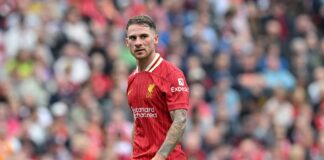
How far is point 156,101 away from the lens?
10891mm

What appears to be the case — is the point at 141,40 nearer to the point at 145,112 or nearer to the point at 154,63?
the point at 154,63

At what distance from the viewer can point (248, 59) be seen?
21109 mm

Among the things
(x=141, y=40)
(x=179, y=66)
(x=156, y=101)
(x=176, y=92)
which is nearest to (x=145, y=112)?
(x=156, y=101)

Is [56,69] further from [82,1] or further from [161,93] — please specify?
[161,93]

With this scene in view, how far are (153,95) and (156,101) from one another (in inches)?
2.5

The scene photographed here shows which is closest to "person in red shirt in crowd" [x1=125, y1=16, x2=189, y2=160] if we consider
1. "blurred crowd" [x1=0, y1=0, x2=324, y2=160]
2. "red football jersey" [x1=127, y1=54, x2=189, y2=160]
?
"red football jersey" [x1=127, y1=54, x2=189, y2=160]

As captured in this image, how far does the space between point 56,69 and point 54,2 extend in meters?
2.12

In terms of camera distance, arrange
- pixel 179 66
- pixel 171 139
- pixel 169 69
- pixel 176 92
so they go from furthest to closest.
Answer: pixel 179 66
pixel 169 69
pixel 176 92
pixel 171 139

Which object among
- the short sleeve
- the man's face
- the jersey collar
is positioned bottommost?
the short sleeve

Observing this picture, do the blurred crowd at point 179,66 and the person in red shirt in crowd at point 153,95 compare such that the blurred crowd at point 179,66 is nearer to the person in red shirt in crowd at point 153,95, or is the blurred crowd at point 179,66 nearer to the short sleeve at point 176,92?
the person in red shirt in crowd at point 153,95

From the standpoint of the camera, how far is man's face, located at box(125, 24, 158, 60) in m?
10.8

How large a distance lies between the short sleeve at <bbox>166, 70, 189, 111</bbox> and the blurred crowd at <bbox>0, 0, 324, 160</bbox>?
6651mm

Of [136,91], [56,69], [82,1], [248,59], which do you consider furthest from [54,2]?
[136,91]

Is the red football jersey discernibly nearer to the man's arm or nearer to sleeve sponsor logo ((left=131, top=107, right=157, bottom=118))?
sleeve sponsor logo ((left=131, top=107, right=157, bottom=118))
